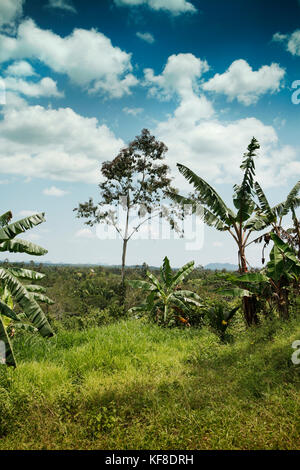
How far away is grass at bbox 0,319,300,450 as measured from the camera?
3.70 metres

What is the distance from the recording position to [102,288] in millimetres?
32219

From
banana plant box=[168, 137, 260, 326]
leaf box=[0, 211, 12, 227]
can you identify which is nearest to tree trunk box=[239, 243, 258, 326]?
banana plant box=[168, 137, 260, 326]

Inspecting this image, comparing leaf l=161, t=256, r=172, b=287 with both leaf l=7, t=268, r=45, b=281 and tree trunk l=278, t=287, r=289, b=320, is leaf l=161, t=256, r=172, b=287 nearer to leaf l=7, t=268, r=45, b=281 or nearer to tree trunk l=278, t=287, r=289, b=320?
tree trunk l=278, t=287, r=289, b=320

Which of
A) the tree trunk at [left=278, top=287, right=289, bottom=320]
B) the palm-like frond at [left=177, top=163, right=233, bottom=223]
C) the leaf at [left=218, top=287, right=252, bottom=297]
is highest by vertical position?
the palm-like frond at [left=177, top=163, right=233, bottom=223]

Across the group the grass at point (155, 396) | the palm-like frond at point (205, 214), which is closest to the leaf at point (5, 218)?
the grass at point (155, 396)

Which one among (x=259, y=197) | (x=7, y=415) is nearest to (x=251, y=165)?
(x=259, y=197)

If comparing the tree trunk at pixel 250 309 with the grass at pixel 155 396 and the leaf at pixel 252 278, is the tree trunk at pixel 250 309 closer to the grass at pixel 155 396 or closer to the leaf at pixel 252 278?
the leaf at pixel 252 278

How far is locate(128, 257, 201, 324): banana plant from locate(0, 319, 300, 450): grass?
10.4ft

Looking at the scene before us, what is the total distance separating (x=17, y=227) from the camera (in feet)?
18.5

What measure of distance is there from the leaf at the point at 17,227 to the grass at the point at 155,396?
253 centimetres

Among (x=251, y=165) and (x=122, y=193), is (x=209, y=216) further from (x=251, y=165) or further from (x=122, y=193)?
(x=122, y=193)

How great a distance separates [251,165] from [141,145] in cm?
1073

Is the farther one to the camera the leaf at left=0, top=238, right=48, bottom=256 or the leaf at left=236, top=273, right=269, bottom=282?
the leaf at left=236, top=273, right=269, bottom=282

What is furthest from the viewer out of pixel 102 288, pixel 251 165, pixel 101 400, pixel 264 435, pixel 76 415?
pixel 102 288
